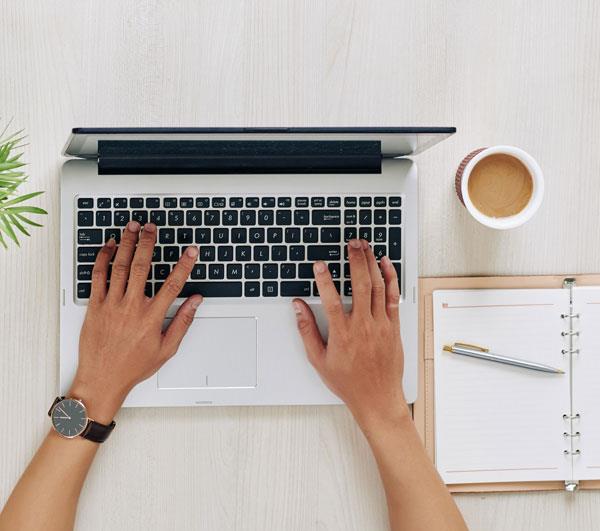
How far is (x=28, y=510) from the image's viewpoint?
28.3 inches

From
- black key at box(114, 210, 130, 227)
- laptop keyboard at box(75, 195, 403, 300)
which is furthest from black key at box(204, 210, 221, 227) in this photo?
black key at box(114, 210, 130, 227)

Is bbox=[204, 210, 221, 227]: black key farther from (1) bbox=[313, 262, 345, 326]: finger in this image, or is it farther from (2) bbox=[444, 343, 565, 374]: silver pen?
(2) bbox=[444, 343, 565, 374]: silver pen

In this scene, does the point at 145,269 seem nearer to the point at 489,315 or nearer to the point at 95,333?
the point at 95,333

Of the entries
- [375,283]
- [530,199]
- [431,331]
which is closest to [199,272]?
[375,283]

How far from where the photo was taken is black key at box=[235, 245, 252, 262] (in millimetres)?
734

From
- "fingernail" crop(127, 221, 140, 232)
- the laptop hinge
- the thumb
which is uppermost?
the laptop hinge

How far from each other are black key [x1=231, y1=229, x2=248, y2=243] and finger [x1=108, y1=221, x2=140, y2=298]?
0.42 ft

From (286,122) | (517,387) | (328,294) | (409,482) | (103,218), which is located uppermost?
(286,122)

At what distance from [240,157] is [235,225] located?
9cm

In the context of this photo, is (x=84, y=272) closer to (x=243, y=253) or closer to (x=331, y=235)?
(x=243, y=253)

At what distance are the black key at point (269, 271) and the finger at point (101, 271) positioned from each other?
21 centimetres

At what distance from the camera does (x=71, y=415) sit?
732mm

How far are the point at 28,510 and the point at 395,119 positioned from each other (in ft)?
2.45

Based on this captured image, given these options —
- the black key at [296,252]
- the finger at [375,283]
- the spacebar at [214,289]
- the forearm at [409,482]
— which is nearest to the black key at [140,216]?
the spacebar at [214,289]
